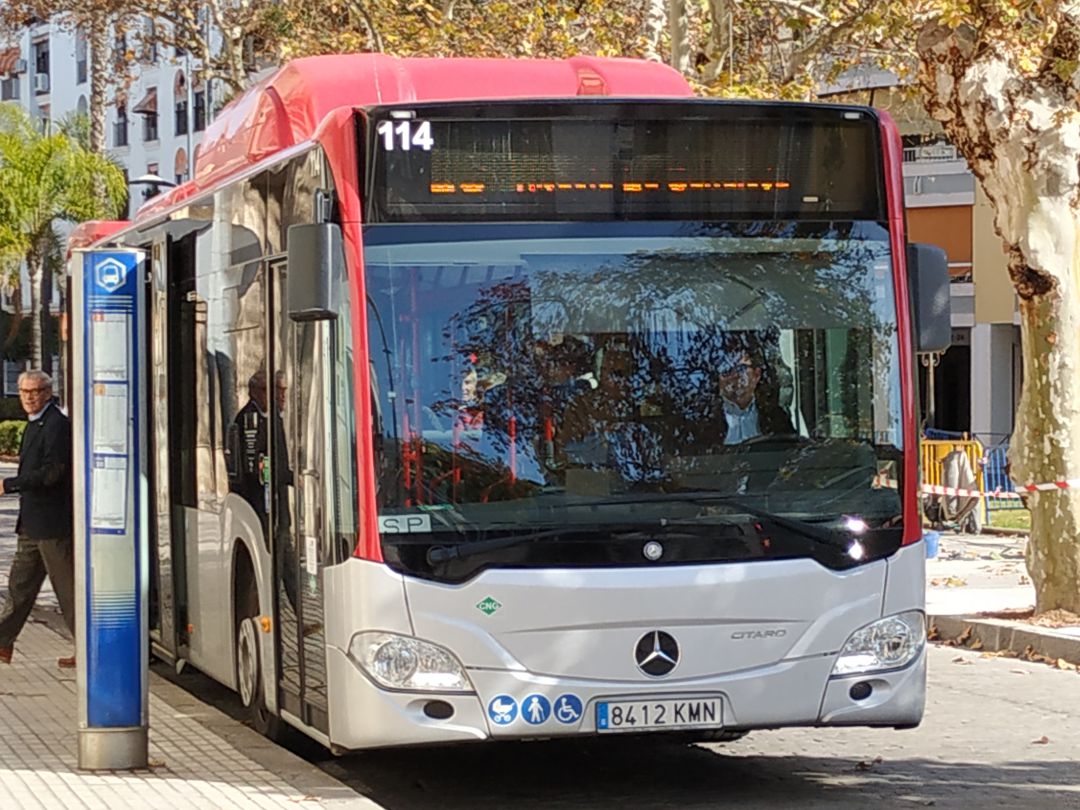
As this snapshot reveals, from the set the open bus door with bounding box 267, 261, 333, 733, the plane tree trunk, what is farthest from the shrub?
the open bus door with bounding box 267, 261, 333, 733

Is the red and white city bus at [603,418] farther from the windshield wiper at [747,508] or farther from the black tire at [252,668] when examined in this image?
the black tire at [252,668]

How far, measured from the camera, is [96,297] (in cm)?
928

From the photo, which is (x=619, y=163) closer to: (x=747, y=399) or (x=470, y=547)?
(x=747, y=399)

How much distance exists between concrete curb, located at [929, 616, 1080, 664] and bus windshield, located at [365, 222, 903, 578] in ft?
20.2

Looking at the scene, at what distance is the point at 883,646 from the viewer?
897cm

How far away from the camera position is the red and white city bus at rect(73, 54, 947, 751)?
337 inches

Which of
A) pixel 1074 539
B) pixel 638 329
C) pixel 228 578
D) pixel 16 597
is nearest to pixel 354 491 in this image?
pixel 638 329

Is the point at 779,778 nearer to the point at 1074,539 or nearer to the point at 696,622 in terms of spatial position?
the point at 696,622

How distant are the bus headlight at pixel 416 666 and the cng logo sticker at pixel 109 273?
6.26ft

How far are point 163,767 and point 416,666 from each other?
152 centimetres

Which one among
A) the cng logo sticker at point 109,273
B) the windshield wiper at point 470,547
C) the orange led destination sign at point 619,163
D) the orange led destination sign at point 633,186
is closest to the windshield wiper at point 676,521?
the windshield wiper at point 470,547

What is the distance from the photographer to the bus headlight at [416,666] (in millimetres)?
8547

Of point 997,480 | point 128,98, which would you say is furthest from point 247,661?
point 128,98

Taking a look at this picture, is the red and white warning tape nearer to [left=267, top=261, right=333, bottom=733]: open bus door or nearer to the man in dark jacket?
[left=267, top=261, right=333, bottom=733]: open bus door
